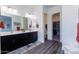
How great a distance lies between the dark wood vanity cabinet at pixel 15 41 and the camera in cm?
292

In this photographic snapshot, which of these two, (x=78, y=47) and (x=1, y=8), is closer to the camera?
(x=78, y=47)

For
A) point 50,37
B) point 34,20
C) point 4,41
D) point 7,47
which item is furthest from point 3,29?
point 50,37

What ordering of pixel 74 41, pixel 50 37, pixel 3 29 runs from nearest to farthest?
1. pixel 74 41
2. pixel 3 29
3. pixel 50 37

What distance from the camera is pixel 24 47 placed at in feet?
11.2

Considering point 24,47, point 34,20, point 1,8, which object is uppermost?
point 1,8

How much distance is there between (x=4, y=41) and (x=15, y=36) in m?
0.43

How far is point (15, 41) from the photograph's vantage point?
3338 millimetres

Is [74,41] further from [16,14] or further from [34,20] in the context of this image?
[16,14]

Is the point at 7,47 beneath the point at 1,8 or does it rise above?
beneath

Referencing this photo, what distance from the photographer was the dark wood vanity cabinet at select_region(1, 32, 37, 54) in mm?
2921

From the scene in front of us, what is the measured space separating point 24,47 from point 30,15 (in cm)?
106
